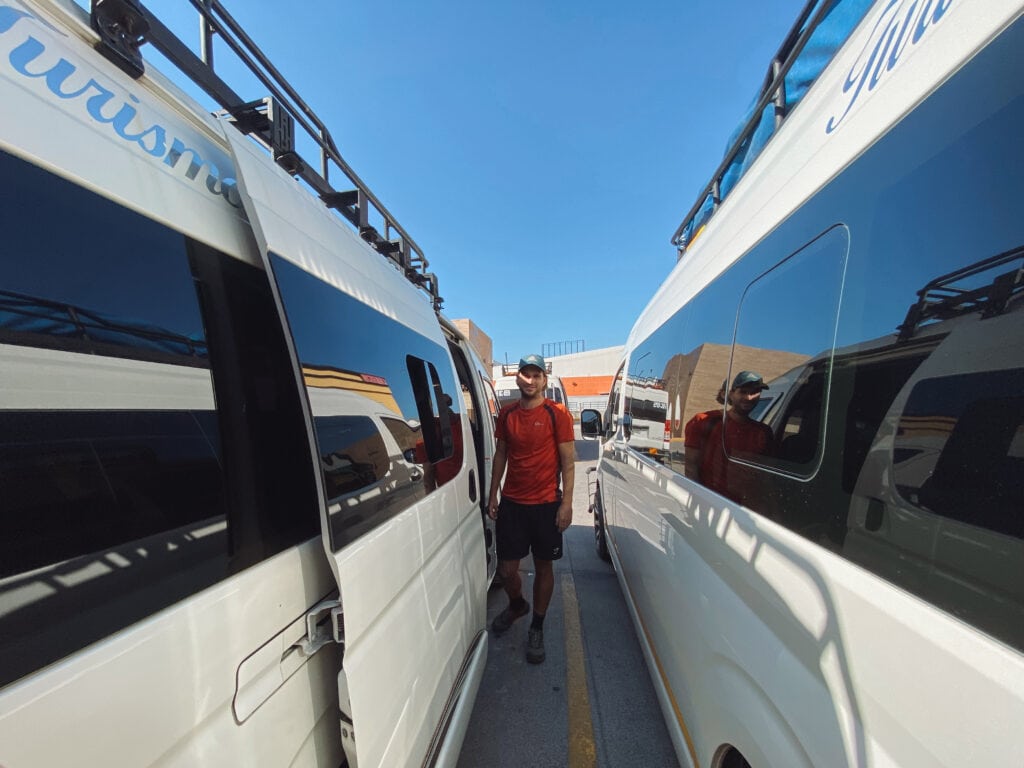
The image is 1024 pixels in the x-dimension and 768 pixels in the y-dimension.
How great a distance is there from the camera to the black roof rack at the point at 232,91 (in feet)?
2.81

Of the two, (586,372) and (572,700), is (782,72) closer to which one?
(572,700)

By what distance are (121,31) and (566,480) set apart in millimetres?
2713

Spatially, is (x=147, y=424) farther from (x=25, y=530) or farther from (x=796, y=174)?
(x=796, y=174)

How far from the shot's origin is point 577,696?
105 inches

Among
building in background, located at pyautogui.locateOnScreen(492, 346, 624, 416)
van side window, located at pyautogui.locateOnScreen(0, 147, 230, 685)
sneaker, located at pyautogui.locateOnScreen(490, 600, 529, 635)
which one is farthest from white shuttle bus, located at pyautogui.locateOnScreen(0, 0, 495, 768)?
building in background, located at pyautogui.locateOnScreen(492, 346, 624, 416)

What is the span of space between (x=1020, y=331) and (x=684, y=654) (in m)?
1.67

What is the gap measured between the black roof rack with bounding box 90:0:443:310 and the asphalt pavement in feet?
9.04

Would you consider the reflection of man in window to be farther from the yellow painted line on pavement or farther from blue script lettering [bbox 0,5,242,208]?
blue script lettering [bbox 0,5,242,208]

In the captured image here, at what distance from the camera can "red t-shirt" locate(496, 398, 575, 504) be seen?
116 inches

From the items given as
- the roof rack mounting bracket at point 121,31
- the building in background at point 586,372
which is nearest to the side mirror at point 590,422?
the roof rack mounting bracket at point 121,31

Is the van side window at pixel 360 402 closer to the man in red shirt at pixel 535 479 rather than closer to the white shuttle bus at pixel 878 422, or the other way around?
the man in red shirt at pixel 535 479

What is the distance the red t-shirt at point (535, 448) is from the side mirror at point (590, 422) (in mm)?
1531

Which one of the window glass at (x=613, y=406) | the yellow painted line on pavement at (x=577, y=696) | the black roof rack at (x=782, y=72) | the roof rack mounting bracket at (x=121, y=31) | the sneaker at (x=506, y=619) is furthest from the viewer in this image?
the window glass at (x=613, y=406)

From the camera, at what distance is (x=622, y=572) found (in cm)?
351
